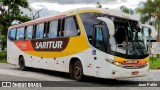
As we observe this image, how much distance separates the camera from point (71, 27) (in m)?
16.9

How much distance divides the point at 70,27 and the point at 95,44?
229cm

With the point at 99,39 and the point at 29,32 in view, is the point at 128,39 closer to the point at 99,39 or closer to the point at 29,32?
the point at 99,39

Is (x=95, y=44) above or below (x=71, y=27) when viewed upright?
below

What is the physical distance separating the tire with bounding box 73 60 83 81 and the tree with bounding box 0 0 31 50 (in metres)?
26.7

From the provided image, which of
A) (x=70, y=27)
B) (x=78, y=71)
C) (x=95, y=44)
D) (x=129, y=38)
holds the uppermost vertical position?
(x=70, y=27)

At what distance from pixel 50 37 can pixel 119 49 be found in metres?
5.54

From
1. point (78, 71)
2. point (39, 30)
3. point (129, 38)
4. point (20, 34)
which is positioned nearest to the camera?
point (129, 38)

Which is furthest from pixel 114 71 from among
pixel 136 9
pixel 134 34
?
pixel 136 9

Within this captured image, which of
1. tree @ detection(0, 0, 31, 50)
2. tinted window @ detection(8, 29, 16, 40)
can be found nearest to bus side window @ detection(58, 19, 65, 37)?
tinted window @ detection(8, 29, 16, 40)

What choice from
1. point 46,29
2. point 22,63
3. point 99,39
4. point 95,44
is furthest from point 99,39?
point 22,63

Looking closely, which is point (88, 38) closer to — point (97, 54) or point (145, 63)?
point (97, 54)

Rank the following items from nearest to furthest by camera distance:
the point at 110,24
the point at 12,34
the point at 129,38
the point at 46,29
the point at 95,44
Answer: the point at 110,24, the point at 129,38, the point at 95,44, the point at 46,29, the point at 12,34

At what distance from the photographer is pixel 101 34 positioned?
14.9 metres

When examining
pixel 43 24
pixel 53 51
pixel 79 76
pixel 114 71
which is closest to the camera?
pixel 114 71
